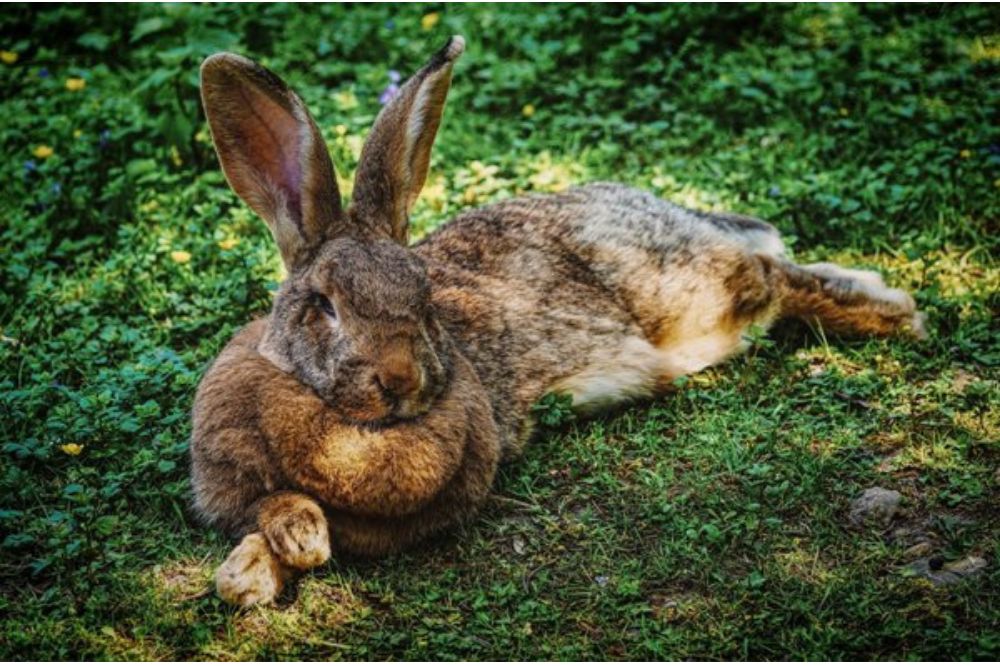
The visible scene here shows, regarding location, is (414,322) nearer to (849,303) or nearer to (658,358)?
(658,358)

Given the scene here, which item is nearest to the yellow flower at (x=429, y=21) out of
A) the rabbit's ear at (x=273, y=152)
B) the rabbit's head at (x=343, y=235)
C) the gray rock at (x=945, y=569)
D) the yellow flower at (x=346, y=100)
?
the yellow flower at (x=346, y=100)

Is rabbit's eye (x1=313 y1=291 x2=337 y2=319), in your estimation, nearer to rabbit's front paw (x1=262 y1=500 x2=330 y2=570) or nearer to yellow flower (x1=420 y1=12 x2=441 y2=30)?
rabbit's front paw (x1=262 y1=500 x2=330 y2=570)

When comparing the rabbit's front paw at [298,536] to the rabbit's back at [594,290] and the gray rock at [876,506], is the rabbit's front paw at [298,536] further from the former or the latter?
the gray rock at [876,506]

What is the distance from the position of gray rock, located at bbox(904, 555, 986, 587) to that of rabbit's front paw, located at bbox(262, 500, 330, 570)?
1.84 meters

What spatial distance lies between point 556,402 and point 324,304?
1146 millimetres

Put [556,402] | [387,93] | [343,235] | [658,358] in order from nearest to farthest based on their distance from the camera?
[343,235] → [556,402] → [658,358] → [387,93]

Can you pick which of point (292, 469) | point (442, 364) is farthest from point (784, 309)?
point (292, 469)

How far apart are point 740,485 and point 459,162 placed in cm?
303

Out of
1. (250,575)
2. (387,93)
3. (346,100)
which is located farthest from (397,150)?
(346,100)

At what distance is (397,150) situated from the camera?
4.26 meters

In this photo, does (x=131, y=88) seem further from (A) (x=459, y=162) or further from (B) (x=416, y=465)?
(B) (x=416, y=465)

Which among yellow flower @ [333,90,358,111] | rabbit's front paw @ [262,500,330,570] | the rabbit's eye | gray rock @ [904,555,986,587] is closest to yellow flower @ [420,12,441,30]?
yellow flower @ [333,90,358,111]

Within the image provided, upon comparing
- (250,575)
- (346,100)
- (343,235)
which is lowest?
(250,575)

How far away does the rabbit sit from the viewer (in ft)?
12.3
